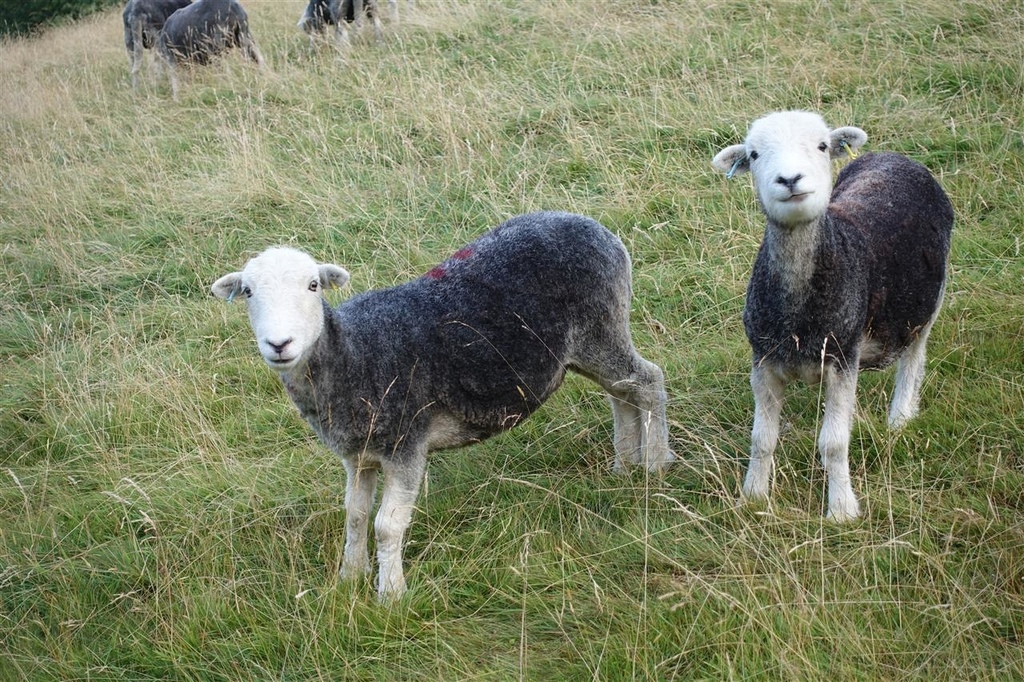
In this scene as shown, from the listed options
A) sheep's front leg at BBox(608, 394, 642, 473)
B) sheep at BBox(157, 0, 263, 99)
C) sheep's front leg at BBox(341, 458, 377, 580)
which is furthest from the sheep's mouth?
sheep at BBox(157, 0, 263, 99)

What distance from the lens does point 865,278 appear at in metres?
4.10

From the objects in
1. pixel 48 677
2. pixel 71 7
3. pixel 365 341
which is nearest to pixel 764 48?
pixel 365 341

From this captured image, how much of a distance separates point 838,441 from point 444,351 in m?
1.72

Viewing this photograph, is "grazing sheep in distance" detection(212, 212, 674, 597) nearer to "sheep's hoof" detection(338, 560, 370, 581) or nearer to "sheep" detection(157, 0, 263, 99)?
"sheep's hoof" detection(338, 560, 370, 581)

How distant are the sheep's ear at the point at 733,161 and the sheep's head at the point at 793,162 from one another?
71 millimetres

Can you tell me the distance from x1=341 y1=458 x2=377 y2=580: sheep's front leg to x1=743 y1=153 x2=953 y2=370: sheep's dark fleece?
1.79 metres

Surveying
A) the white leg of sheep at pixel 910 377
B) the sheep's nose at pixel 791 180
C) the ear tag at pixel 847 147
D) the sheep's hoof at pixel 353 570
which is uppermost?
the sheep's nose at pixel 791 180

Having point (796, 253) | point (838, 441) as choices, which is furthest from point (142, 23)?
point (838, 441)

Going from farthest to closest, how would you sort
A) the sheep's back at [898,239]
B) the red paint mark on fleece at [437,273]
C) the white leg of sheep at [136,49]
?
the white leg of sheep at [136,49]
the red paint mark on fleece at [437,273]
the sheep's back at [898,239]

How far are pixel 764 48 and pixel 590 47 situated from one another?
6.00ft

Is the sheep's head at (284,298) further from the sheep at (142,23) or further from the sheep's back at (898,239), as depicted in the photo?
the sheep at (142,23)

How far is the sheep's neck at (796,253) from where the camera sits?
386 centimetres

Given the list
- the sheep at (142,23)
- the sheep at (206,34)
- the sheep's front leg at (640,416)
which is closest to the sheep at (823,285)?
the sheep's front leg at (640,416)

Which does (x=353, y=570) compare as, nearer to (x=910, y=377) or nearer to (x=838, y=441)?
(x=838, y=441)
